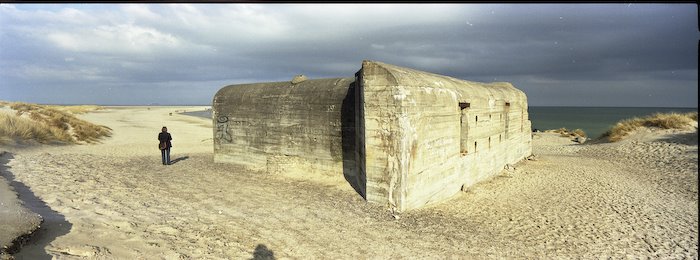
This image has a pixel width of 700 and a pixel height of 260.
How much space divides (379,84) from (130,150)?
1481 centimetres

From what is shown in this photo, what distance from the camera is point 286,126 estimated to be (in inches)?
441

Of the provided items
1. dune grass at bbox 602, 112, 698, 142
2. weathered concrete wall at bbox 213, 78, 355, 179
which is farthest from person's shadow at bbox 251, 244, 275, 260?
dune grass at bbox 602, 112, 698, 142

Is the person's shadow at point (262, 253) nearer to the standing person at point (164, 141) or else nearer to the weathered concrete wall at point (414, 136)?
the weathered concrete wall at point (414, 136)

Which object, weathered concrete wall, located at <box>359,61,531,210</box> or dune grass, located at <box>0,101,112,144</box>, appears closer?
weathered concrete wall, located at <box>359,61,531,210</box>

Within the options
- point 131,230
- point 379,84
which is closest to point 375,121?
point 379,84

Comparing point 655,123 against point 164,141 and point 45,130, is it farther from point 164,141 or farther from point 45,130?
point 45,130

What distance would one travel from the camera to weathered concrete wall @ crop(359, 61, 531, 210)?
25.5 ft

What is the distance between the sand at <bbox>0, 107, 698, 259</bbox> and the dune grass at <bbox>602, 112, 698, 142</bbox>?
12.4m

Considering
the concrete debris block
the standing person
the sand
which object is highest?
the concrete debris block

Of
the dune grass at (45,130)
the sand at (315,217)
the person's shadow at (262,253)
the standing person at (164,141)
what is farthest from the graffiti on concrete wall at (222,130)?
the dune grass at (45,130)

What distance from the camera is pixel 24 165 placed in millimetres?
9719

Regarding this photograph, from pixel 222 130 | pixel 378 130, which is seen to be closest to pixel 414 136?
pixel 378 130

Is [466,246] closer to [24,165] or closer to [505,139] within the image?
[505,139]

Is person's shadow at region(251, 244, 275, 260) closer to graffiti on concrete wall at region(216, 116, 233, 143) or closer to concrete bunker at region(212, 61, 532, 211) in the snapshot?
concrete bunker at region(212, 61, 532, 211)
